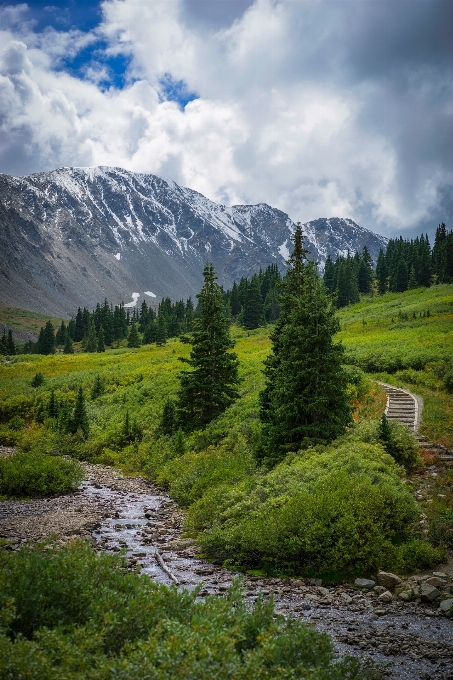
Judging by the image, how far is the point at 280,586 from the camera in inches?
487

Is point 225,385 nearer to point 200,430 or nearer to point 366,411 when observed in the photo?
point 200,430

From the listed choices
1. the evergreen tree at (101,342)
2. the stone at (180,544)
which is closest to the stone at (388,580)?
the stone at (180,544)

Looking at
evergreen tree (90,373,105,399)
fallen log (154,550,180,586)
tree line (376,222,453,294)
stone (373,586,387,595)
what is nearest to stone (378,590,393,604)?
stone (373,586,387,595)

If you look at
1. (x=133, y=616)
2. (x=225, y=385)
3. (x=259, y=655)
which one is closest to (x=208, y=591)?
(x=133, y=616)

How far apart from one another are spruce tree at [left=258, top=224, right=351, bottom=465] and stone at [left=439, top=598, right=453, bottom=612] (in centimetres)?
941

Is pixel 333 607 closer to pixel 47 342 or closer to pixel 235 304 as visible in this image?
pixel 235 304

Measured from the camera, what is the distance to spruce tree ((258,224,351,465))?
1988cm

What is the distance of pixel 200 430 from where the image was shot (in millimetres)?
30875

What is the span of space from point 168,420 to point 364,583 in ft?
75.4

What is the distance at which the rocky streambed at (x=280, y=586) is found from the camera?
8.82m

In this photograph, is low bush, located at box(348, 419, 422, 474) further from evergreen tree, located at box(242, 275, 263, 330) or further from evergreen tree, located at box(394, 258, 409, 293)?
evergreen tree, located at box(394, 258, 409, 293)

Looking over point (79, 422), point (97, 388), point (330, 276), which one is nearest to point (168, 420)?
point (79, 422)

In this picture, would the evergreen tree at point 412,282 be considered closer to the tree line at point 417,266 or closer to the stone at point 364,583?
the tree line at point 417,266

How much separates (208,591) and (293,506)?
11.8 ft
